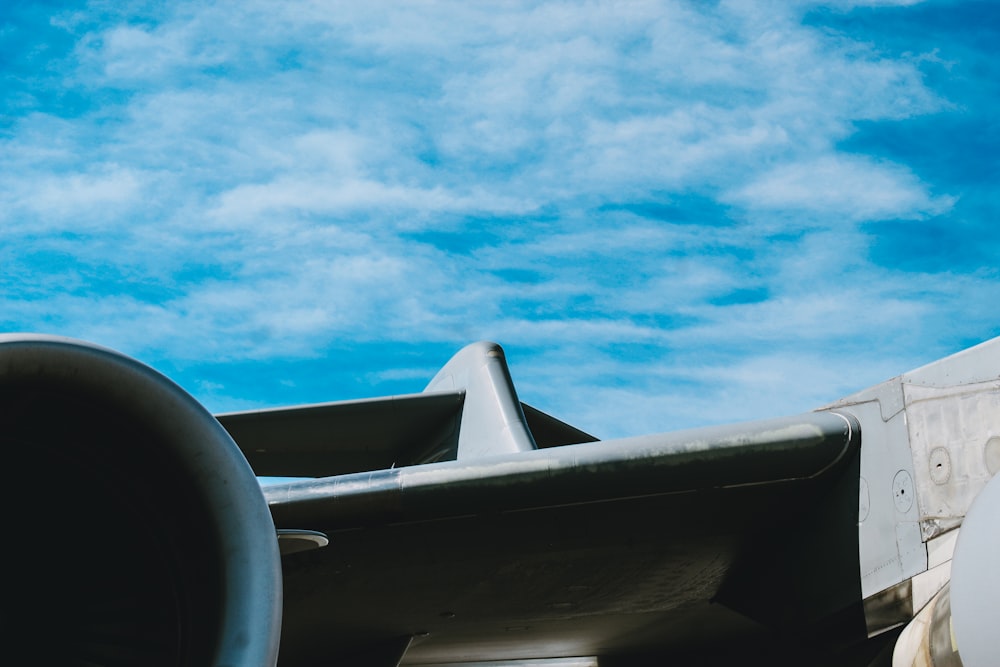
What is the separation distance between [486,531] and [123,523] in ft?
6.01

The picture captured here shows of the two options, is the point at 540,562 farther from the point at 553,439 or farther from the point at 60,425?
the point at 553,439

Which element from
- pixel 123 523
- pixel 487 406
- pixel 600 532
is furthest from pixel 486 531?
pixel 487 406

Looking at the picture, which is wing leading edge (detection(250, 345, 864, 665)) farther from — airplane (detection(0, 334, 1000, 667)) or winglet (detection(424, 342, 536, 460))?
winglet (detection(424, 342, 536, 460))

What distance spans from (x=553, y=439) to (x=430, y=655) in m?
2.17

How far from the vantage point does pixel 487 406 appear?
7656 mm

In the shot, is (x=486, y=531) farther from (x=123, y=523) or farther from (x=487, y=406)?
(x=487, y=406)

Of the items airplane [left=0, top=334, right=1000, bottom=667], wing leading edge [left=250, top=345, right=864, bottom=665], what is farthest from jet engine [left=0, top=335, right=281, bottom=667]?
wing leading edge [left=250, top=345, right=864, bottom=665]

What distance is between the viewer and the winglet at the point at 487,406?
7.37m

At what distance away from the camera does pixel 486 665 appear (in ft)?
29.7

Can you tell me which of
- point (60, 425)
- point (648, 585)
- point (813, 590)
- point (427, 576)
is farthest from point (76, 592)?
point (813, 590)

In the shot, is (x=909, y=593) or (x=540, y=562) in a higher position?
(x=540, y=562)

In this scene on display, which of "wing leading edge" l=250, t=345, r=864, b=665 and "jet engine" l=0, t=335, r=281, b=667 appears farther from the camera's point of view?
"wing leading edge" l=250, t=345, r=864, b=665

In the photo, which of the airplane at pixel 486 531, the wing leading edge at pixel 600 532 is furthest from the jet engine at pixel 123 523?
the wing leading edge at pixel 600 532

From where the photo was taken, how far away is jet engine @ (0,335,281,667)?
3.74 metres
